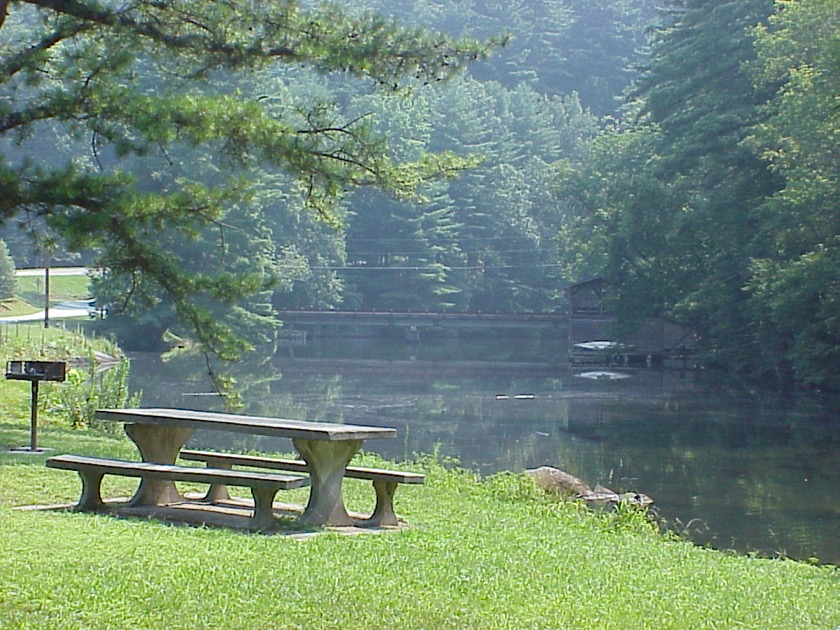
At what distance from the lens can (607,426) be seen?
25.2 meters

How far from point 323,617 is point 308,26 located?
25.4 feet

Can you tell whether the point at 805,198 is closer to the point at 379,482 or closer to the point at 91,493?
the point at 379,482

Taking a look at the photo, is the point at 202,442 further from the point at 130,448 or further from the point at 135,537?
the point at 135,537

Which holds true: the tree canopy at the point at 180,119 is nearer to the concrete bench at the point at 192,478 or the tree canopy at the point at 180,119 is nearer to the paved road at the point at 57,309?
the concrete bench at the point at 192,478

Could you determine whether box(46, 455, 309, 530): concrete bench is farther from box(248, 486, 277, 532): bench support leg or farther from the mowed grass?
the mowed grass

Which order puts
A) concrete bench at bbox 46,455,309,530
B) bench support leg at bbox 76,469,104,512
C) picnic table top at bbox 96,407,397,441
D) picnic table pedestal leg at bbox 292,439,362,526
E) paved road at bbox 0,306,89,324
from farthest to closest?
paved road at bbox 0,306,89,324, bench support leg at bbox 76,469,104,512, picnic table pedestal leg at bbox 292,439,362,526, picnic table top at bbox 96,407,397,441, concrete bench at bbox 46,455,309,530

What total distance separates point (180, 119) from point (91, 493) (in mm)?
3295

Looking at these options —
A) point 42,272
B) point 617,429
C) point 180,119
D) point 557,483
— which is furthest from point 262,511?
point 42,272

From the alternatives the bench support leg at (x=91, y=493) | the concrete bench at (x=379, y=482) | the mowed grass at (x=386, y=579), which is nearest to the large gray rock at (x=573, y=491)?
the mowed grass at (x=386, y=579)

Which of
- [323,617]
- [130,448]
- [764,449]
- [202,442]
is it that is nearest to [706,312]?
[764,449]

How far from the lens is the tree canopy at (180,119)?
31.9 ft

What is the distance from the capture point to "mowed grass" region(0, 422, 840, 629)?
5609mm

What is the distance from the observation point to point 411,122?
6544 cm

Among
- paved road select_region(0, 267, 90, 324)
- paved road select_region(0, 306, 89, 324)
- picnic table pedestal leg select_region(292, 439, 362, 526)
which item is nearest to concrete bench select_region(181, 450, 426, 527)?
picnic table pedestal leg select_region(292, 439, 362, 526)
